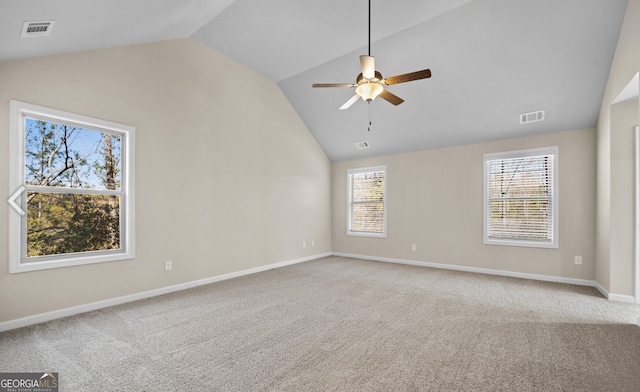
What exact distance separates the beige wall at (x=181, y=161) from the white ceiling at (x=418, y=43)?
0.31 m

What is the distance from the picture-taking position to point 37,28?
2373 millimetres

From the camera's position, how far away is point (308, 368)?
2.19 meters

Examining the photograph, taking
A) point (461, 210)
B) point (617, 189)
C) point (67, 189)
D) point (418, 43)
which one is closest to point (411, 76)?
point (418, 43)

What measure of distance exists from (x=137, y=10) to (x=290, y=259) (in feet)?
15.2

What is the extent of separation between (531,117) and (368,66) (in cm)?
333

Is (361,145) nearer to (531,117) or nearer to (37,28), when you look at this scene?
(531,117)

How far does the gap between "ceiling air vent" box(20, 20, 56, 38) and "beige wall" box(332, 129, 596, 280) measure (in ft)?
18.1

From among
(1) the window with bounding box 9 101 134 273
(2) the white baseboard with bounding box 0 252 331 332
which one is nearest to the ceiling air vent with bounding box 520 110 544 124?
(2) the white baseboard with bounding box 0 252 331 332

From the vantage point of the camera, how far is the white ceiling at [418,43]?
2.92 meters

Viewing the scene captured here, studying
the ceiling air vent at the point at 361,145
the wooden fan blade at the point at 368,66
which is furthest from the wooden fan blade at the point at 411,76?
the ceiling air vent at the point at 361,145

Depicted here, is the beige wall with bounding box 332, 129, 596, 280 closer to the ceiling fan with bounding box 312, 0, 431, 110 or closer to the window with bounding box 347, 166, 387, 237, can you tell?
the window with bounding box 347, 166, 387, 237

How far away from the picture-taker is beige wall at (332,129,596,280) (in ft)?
14.9

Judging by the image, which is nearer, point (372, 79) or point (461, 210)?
point (372, 79)

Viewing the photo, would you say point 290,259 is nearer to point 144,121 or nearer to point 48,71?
point 144,121
